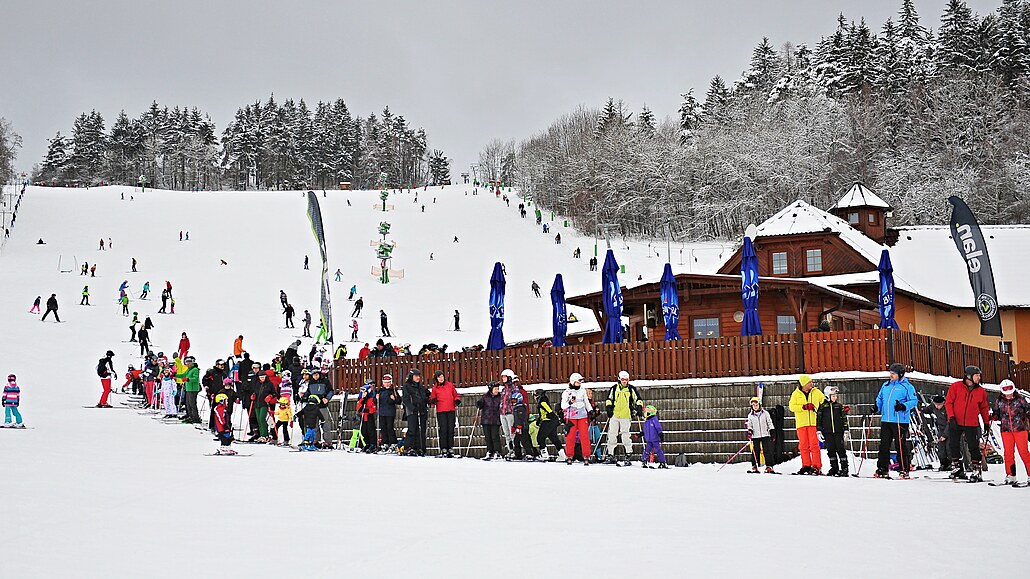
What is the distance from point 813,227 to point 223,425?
25.1m

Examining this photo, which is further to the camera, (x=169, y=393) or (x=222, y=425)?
(x=169, y=393)

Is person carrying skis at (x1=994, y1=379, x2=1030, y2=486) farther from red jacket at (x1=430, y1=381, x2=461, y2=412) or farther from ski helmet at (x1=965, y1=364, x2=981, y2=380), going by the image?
red jacket at (x1=430, y1=381, x2=461, y2=412)

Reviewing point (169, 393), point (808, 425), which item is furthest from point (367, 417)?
point (808, 425)

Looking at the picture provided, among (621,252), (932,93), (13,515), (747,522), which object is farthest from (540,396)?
(932,93)

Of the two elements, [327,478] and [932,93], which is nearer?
[327,478]

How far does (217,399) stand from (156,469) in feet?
18.5

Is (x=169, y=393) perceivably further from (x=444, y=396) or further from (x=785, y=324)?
(x=785, y=324)

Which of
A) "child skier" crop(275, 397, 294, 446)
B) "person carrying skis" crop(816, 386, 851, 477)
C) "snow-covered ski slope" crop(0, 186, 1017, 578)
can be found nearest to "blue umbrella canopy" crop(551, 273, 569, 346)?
"child skier" crop(275, 397, 294, 446)

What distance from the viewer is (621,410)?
1612 centimetres

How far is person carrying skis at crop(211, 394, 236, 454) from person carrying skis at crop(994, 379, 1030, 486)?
1115 centimetres

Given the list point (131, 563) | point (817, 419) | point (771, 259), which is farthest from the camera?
point (771, 259)

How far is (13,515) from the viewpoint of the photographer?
852 centimetres

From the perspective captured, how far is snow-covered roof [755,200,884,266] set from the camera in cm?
3556

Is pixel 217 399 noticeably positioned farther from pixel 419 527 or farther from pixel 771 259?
pixel 771 259
